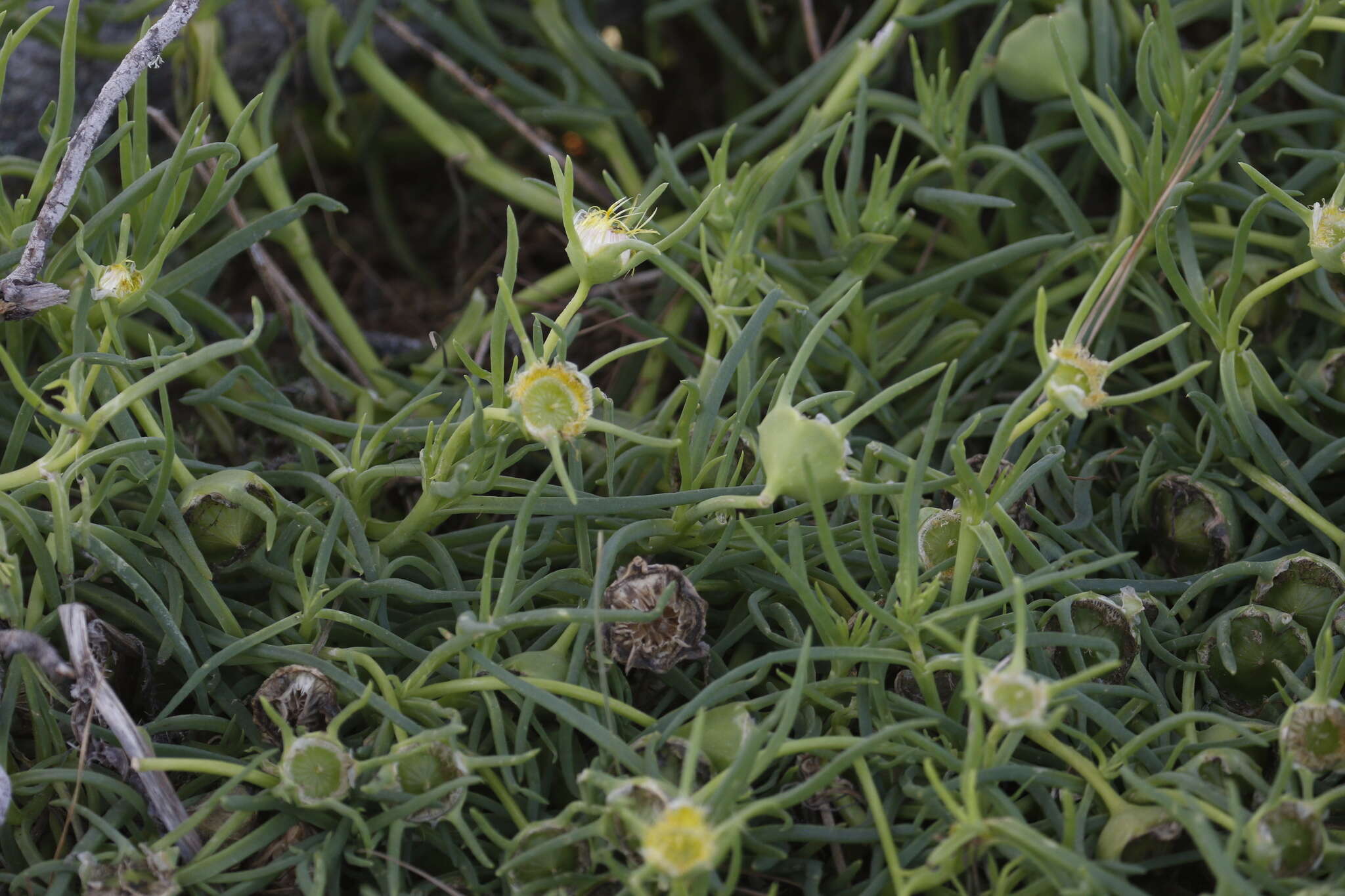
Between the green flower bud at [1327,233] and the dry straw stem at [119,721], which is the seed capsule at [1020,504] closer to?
the green flower bud at [1327,233]

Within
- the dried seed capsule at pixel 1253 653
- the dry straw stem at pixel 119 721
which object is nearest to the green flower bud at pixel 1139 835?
the dried seed capsule at pixel 1253 653

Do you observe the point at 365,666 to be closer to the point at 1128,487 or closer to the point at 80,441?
the point at 80,441

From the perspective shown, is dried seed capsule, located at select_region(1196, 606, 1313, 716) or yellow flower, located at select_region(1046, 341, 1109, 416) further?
dried seed capsule, located at select_region(1196, 606, 1313, 716)

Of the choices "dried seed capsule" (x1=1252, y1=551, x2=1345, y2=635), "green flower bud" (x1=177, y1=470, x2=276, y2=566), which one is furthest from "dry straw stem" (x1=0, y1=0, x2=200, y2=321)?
"dried seed capsule" (x1=1252, y1=551, x2=1345, y2=635)

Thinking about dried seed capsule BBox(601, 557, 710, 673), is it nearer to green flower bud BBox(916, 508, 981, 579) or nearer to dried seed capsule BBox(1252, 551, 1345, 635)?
green flower bud BBox(916, 508, 981, 579)

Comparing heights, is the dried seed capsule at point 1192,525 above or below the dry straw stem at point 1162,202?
below

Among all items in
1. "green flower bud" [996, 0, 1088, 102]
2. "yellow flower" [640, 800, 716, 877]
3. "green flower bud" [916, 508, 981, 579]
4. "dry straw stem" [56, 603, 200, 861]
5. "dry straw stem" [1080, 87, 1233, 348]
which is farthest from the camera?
"green flower bud" [996, 0, 1088, 102]

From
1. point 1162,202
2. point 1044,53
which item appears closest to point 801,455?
point 1162,202

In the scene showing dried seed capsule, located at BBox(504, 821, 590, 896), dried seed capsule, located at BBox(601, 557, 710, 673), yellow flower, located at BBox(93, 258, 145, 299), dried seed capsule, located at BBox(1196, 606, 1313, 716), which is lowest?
dried seed capsule, located at BBox(1196, 606, 1313, 716)
